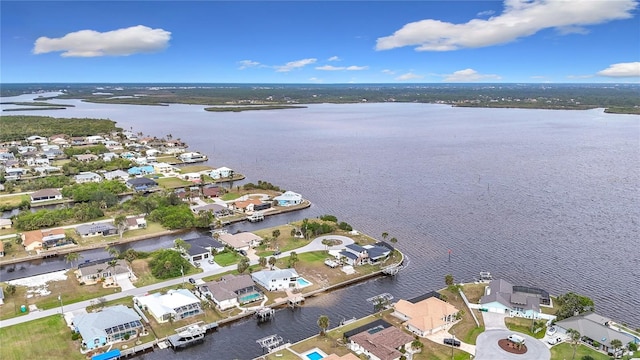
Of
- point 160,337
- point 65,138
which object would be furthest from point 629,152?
point 65,138

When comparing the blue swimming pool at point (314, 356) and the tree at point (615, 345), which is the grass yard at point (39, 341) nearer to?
the blue swimming pool at point (314, 356)

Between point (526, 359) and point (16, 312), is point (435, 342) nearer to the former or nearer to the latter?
point (526, 359)

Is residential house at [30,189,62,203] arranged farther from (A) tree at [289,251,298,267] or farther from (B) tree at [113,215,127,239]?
(A) tree at [289,251,298,267]

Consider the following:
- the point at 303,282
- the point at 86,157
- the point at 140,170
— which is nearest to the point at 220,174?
the point at 140,170

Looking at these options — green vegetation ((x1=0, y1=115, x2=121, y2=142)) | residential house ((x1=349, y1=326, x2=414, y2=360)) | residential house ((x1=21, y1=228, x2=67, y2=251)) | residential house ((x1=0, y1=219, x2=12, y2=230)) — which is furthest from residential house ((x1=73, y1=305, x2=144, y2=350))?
green vegetation ((x1=0, y1=115, x2=121, y2=142))

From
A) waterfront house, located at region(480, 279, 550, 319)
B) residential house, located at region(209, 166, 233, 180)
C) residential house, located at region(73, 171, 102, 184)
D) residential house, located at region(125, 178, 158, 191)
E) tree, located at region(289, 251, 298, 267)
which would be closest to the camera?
waterfront house, located at region(480, 279, 550, 319)
